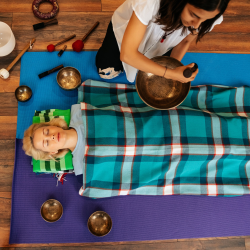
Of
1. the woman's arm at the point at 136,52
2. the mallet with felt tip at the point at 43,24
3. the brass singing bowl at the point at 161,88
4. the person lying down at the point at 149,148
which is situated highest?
the mallet with felt tip at the point at 43,24

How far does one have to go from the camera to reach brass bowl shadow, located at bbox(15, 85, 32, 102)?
65.0 inches

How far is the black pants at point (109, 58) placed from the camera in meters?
1.51

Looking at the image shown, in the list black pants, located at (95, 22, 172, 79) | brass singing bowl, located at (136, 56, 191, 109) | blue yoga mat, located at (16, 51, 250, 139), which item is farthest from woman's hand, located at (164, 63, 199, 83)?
blue yoga mat, located at (16, 51, 250, 139)

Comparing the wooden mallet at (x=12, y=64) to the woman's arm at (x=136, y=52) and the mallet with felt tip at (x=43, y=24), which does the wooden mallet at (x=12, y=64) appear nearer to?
the mallet with felt tip at (x=43, y=24)

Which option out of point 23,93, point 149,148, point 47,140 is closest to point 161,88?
point 149,148

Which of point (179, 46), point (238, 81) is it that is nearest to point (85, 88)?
point (179, 46)

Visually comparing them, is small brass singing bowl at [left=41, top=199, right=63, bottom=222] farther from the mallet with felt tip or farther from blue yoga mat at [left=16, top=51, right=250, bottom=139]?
the mallet with felt tip

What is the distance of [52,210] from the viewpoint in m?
1.53

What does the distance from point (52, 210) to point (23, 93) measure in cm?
92

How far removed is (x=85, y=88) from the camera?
1.65m

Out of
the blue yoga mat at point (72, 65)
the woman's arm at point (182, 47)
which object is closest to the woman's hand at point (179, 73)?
the woman's arm at point (182, 47)

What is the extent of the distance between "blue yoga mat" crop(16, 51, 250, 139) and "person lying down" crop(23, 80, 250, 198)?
0.90 ft

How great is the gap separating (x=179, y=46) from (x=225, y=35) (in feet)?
2.84

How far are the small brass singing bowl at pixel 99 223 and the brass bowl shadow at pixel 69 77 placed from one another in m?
0.99
